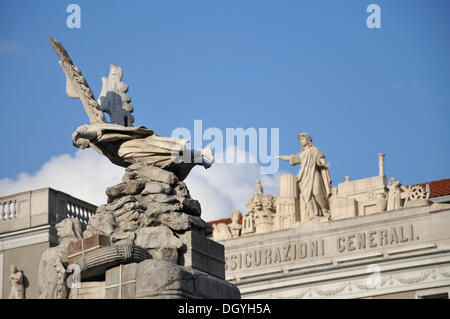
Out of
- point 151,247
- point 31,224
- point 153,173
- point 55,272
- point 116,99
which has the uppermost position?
point 31,224

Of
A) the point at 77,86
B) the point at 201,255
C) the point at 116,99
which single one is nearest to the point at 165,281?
the point at 201,255

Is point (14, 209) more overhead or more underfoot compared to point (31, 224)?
more overhead

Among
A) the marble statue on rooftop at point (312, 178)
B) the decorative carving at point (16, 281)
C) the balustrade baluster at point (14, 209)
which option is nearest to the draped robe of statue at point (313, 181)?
the marble statue on rooftop at point (312, 178)

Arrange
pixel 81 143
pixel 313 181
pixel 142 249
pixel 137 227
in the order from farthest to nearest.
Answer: pixel 313 181
pixel 81 143
pixel 137 227
pixel 142 249

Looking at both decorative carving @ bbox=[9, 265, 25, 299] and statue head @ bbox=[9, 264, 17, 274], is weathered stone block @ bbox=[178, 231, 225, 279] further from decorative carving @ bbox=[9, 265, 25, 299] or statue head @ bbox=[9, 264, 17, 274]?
statue head @ bbox=[9, 264, 17, 274]

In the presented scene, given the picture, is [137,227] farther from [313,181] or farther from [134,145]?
[313,181]

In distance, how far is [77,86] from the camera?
21609mm

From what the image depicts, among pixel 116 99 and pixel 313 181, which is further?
pixel 313 181

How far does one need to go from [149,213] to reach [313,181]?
17.9 meters

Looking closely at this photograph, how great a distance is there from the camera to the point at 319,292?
3559 cm

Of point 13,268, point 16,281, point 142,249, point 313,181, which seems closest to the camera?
point 142,249

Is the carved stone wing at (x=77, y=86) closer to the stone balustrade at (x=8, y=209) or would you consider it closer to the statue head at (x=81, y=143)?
the statue head at (x=81, y=143)

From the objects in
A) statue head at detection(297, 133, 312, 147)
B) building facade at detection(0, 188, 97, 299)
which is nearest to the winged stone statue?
building facade at detection(0, 188, 97, 299)

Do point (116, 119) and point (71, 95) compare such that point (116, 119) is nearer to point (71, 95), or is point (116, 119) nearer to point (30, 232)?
point (71, 95)
